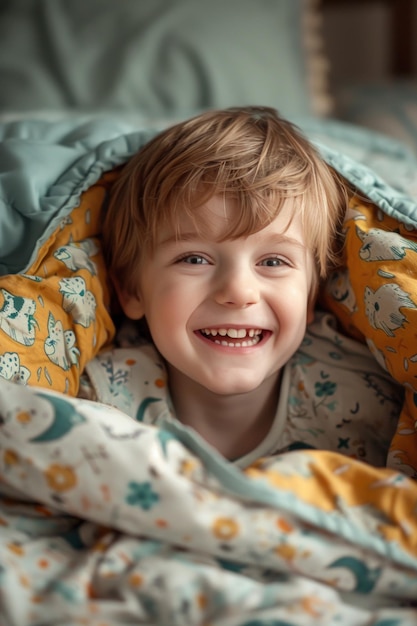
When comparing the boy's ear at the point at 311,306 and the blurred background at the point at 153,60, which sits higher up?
the blurred background at the point at 153,60

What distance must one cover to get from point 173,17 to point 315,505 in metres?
1.37

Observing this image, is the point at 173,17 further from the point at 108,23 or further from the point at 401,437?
the point at 401,437

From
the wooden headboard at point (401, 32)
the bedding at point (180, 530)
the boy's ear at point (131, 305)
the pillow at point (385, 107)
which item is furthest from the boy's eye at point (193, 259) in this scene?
the wooden headboard at point (401, 32)

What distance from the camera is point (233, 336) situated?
1.03 metres

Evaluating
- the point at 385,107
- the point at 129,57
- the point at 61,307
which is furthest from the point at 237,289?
the point at 385,107

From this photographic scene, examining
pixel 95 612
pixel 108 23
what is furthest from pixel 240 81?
pixel 95 612

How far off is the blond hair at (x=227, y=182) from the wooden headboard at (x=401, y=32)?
1.45 m

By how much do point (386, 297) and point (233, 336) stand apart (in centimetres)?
21

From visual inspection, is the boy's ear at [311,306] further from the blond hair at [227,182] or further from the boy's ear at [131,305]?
the boy's ear at [131,305]

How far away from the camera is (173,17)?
1.78 m

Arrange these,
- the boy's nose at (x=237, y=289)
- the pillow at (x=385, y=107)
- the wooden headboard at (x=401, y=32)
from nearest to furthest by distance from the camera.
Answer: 1. the boy's nose at (x=237, y=289)
2. the pillow at (x=385, y=107)
3. the wooden headboard at (x=401, y=32)

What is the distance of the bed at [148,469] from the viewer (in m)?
0.71

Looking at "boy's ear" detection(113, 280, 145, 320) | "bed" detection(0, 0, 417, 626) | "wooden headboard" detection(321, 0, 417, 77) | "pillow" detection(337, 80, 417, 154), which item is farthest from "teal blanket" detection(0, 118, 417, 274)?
"wooden headboard" detection(321, 0, 417, 77)

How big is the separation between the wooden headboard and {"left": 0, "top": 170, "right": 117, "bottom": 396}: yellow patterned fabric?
1.57m
